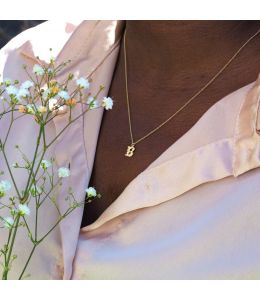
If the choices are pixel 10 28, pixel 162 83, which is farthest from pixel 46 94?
pixel 10 28

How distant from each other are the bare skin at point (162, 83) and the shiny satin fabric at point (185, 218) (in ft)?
0.15

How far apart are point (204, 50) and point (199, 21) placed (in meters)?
0.08

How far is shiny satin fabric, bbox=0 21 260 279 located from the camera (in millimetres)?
926

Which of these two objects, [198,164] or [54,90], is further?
[198,164]

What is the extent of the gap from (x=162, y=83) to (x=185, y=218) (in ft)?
0.94

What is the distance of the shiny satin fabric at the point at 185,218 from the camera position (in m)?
0.93

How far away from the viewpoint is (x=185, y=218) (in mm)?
968

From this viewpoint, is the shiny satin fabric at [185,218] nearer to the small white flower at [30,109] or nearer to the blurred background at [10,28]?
the small white flower at [30,109]

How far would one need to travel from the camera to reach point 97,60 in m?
1.21

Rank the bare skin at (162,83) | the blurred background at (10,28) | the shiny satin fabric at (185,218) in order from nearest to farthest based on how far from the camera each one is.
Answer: the shiny satin fabric at (185,218) → the bare skin at (162,83) → the blurred background at (10,28)

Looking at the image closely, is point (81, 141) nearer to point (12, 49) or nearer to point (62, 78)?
point (62, 78)

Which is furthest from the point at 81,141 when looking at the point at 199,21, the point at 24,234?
the point at 199,21

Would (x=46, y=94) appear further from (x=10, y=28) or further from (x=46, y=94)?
(x=10, y=28)

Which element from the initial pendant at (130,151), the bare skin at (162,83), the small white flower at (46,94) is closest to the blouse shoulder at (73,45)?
the bare skin at (162,83)
